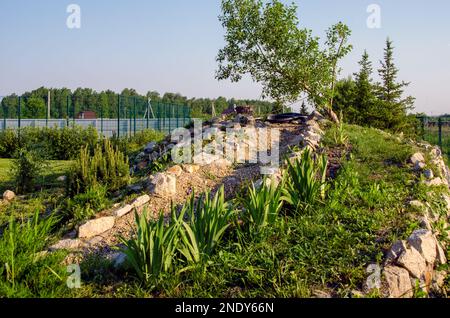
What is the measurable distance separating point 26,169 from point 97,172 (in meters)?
1.54

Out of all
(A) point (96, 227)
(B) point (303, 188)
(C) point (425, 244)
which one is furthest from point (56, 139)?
(C) point (425, 244)

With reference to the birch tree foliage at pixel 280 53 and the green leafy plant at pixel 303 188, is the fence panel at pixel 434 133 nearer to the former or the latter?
the birch tree foliage at pixel 280 53

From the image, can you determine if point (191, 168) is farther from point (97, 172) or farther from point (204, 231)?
point (204, 231)

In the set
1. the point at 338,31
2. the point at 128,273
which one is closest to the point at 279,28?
the point at 338,31

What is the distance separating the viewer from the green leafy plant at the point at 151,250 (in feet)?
11.6

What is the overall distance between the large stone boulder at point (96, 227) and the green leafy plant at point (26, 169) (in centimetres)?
293

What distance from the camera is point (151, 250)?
139 inches

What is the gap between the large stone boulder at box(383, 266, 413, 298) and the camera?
3.62 meters

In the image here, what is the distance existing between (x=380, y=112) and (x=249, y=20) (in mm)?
7562

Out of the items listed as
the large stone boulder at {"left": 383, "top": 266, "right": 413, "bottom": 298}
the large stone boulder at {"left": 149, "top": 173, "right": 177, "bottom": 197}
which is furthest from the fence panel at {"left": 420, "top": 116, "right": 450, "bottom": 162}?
the large stone boulder at {"left": 383, "top": 266, "right": 413, "bottom": 298}

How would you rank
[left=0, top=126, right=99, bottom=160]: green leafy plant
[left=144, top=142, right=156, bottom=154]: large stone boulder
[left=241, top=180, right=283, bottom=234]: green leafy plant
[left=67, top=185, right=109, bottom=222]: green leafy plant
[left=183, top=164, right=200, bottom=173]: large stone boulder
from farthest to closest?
[left=0, top=126, right=99, bottom=160]: green leafy plant < [left=144, top=142, right=156, bottom=154]: large stone boulder < [left=183, top=164, right=200, bottom=173]: large stone boulder < [left=67, top=185, right=109, bottom=222]: green leafy plant < [left=241, top=180, right=283, bottom=234]: green leafy plant

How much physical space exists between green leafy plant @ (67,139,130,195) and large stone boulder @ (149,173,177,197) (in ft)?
2.48

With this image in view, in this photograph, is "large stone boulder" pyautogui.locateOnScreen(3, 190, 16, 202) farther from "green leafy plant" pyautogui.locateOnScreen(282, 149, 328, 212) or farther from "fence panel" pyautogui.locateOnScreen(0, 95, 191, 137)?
"fence panel" pyautogui.locateOnScreen(0, 95, 191, 137)
